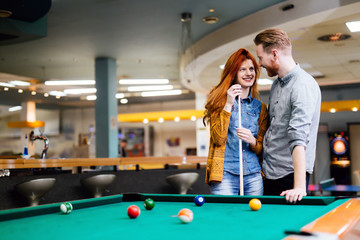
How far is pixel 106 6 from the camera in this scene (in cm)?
572

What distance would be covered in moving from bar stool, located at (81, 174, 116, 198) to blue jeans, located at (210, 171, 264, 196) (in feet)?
8.33

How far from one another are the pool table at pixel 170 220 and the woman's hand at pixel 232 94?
612 mm

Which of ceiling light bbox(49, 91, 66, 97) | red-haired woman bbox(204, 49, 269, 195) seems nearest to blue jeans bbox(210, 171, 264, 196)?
red-haired woman bbox(204, 49, 269, 195)

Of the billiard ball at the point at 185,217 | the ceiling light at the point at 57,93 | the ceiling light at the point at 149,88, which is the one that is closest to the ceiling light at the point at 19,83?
the ceiling light at the point at 57,93

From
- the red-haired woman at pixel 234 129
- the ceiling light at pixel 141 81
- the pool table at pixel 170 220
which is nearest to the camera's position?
the pool table at pixel 170 220

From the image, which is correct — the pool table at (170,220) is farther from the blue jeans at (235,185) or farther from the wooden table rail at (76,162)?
the wooden table rail at (76,162)

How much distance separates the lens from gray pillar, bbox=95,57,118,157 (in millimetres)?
8773

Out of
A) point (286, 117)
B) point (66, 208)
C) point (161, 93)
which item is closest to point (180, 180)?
point (286, 117)

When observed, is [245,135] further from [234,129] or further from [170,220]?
[170,220]

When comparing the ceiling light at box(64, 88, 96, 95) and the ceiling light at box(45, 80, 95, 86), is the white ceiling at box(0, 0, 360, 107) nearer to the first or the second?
the ceiling light at box(45, 80, 95, 86)

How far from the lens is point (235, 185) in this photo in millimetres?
2535

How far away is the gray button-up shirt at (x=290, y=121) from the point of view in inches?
86.4

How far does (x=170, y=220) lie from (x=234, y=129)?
1079 mm

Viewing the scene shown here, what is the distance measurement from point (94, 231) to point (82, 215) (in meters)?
0.43
